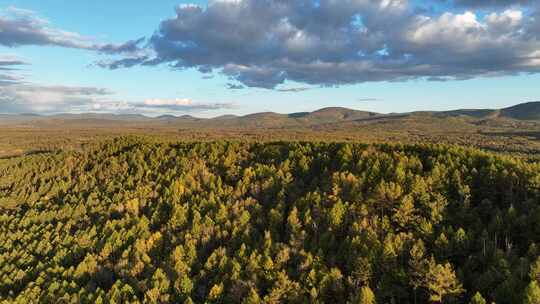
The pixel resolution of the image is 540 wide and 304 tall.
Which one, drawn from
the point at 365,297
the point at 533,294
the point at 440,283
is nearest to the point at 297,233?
the point at 365,297

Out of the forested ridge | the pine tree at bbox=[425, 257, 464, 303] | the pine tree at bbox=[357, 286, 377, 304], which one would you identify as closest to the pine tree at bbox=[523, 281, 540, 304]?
the forested ridge

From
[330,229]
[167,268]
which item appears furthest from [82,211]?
[330,229]

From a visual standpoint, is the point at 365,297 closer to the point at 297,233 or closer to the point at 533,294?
the point at 533,294

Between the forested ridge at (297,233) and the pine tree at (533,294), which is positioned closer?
the pine tree at (533,294)

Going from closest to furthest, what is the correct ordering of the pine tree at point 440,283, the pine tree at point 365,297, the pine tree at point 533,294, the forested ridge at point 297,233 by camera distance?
the pine tree at point 533,294 < the pine tree at point 440,283 < the pine tree at point 365,297 < the forested ridge at point 297,233

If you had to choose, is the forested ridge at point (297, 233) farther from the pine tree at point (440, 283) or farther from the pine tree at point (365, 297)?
the pine tree at point (365, 297)

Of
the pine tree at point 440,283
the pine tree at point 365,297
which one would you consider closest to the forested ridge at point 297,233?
the pine tree at point 440,283

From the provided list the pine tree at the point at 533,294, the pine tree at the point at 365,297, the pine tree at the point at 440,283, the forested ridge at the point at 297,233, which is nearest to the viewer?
the pine tree at the point at 533,294

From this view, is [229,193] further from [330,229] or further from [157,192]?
[330,229]
